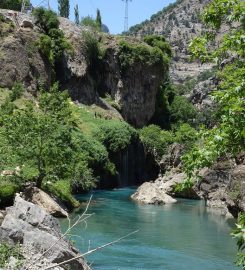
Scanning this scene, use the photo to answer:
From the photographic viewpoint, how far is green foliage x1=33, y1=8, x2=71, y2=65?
63406 millimetres

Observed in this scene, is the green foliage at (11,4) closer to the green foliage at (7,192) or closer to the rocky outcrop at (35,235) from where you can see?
the green foliage at (7,192)

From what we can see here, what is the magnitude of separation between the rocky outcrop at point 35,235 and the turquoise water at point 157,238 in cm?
141

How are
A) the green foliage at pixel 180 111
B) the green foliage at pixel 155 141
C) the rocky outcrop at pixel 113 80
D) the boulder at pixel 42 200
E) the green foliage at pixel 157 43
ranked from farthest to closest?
the green foliage at pixel 180 111 → the green foliage at pixel 157 43 → the green foliage at pixel 155 141 → the rocky outcrop at pixel 113 80 → the boulder at pixel 42 200

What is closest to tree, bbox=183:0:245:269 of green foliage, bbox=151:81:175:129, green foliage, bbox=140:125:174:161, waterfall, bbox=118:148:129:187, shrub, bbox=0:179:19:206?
shrub, bbox=0:179:19:206

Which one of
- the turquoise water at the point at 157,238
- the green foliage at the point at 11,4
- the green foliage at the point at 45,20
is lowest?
the turquoise water at the point at 157,238

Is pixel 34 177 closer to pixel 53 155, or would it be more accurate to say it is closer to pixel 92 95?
pixel 53 155

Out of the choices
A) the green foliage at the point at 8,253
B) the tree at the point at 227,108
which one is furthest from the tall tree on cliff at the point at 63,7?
the tree at the point at 227,108

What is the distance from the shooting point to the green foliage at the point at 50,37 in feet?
208

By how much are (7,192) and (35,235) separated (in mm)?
11493

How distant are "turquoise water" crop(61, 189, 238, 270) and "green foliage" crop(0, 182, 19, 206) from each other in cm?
Answer: 324

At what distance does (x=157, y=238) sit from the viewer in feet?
87.4

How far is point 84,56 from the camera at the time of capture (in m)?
69.8

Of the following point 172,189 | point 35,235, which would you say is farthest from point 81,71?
point 35,235

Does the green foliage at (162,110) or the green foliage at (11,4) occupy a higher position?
the green foliage at (11,4)
